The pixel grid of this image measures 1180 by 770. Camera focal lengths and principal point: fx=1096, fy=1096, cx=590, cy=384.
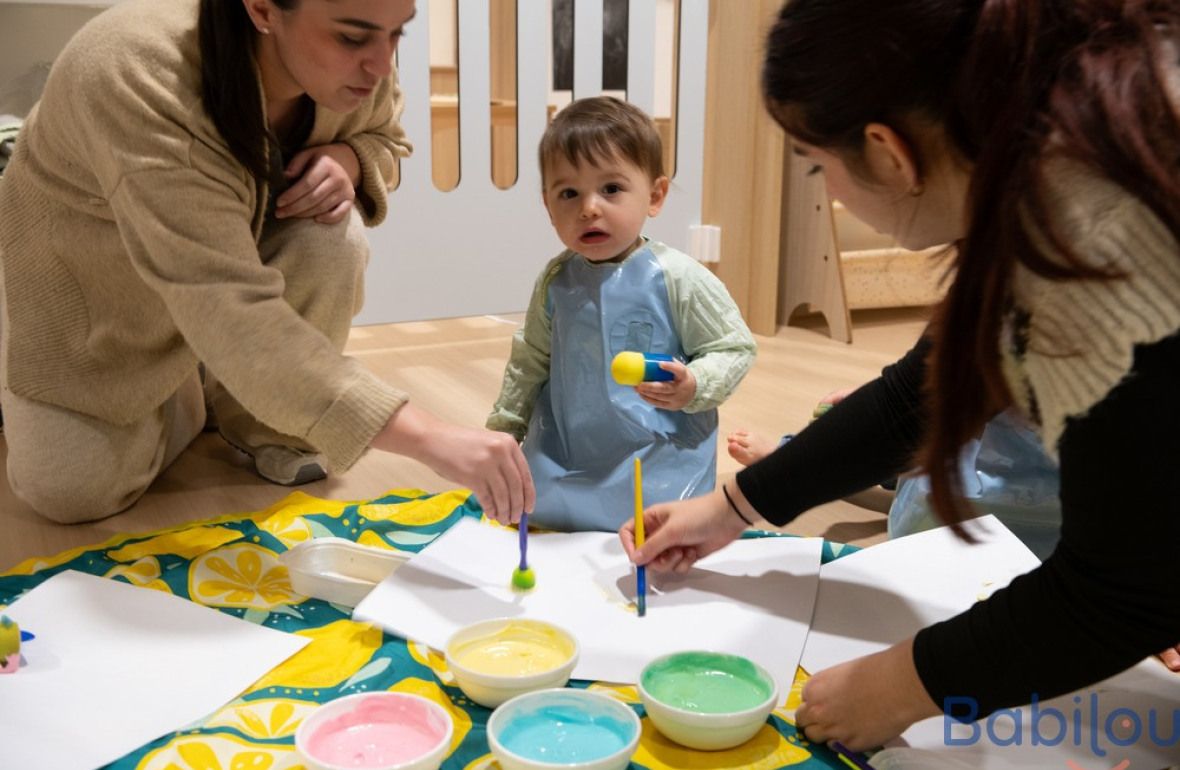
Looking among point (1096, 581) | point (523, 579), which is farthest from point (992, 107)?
point (523, 579)

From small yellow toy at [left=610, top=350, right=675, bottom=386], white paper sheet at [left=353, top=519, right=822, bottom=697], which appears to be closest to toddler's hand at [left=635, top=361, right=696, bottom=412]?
small yellow toy at [left=610, top=350, right=675, bottom=386]

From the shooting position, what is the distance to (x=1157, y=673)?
2.90 feet

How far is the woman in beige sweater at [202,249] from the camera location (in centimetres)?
98

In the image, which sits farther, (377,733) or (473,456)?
(473,456)

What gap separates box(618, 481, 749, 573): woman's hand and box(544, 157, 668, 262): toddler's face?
0.38 meters

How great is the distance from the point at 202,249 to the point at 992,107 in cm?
72

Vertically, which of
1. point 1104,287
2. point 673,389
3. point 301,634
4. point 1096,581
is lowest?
point 301,634

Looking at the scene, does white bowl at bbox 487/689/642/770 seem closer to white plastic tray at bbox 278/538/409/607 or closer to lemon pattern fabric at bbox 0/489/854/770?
lemon pattern fabric at bbox 0/489/854/770

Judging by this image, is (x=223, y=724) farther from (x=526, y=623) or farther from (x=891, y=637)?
(x=891, y=637)

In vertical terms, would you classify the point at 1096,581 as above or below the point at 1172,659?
above

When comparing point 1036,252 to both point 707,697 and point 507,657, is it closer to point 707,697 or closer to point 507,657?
point 707,697

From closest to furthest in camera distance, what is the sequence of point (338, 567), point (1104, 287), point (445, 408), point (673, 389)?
1. point (1104, 287)
2. point (338, 567)
3. point (673, 389)
4. point (445, 408)

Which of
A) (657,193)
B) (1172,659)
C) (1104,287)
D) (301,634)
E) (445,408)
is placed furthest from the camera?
(445,408)

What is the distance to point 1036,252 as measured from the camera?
2.00ft
